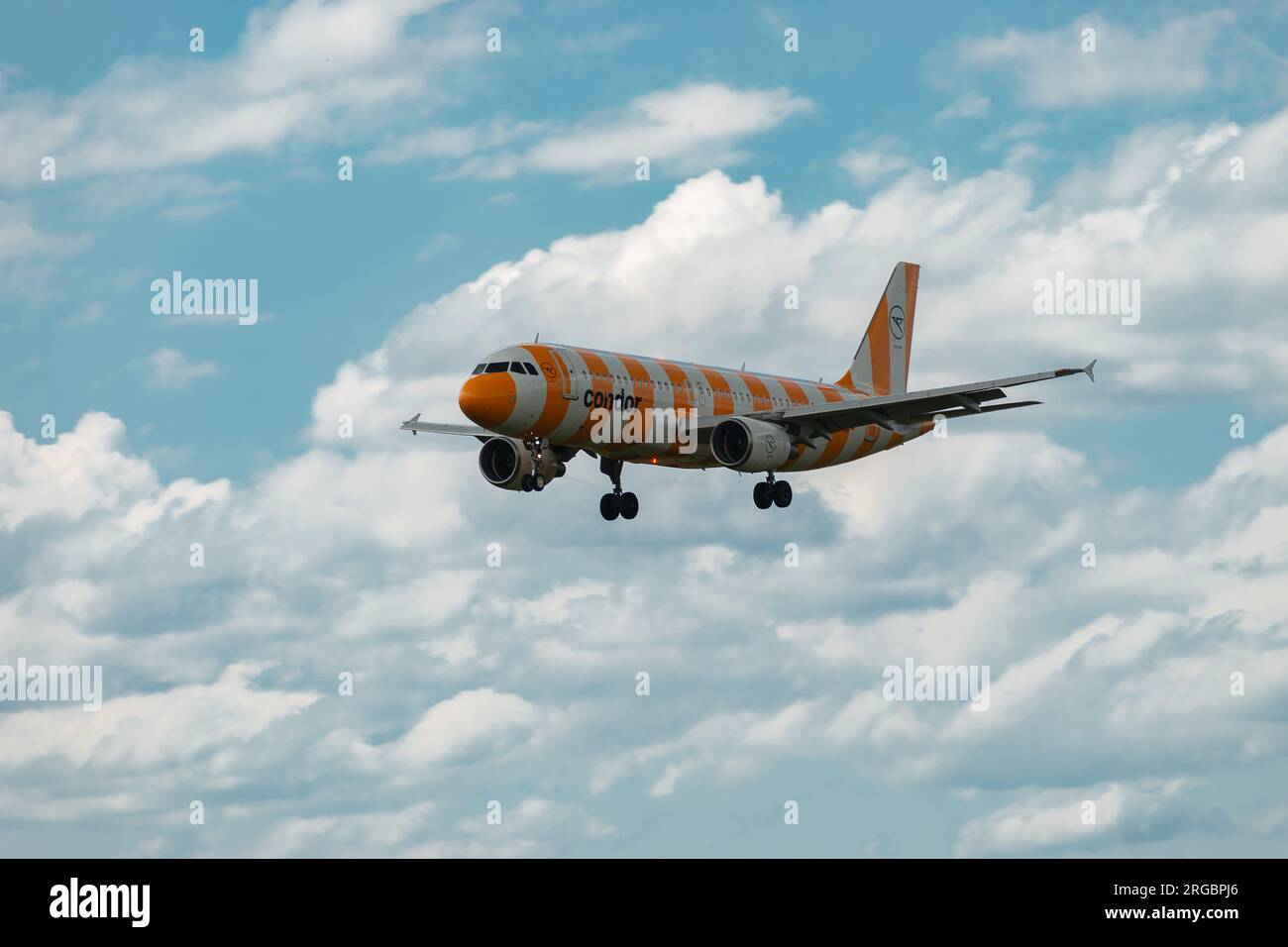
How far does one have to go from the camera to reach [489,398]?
58.3 m

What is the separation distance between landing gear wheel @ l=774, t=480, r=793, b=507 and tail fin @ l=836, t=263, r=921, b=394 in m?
11.6

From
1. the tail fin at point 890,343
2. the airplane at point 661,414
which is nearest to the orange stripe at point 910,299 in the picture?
the tail fin at point 890,343

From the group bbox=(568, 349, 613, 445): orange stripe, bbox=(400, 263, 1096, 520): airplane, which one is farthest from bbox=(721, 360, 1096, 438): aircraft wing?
bbox=(568, 349, 613, 445): orange stripe

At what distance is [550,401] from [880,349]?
27.0m

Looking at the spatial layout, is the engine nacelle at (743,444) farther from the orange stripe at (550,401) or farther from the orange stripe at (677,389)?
the orange stripe at (550,401)

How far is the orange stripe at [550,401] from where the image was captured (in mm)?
59500

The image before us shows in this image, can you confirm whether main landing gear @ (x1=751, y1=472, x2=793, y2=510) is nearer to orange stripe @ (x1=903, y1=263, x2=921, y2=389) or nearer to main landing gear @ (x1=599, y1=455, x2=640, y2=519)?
main landing gear @ (x1=599, y1=455, x2=640, y2=519)

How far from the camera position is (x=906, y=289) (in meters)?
84.7

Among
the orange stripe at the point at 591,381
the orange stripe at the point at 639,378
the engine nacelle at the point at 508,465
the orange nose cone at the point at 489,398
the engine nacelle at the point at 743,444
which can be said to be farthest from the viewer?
the engine nacelle at the point at 743,444

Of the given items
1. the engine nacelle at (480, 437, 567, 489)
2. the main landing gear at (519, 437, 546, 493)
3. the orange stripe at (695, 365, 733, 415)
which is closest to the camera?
the main landing gear at (519, 437, 546, 493)

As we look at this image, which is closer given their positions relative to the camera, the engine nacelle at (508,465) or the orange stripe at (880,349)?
the engine nacelle at (508,465)

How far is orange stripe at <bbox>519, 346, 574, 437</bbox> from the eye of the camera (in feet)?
195

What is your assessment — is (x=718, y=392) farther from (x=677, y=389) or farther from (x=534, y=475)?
(x=534, y=475)

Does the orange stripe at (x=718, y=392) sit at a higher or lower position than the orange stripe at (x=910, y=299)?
lower
